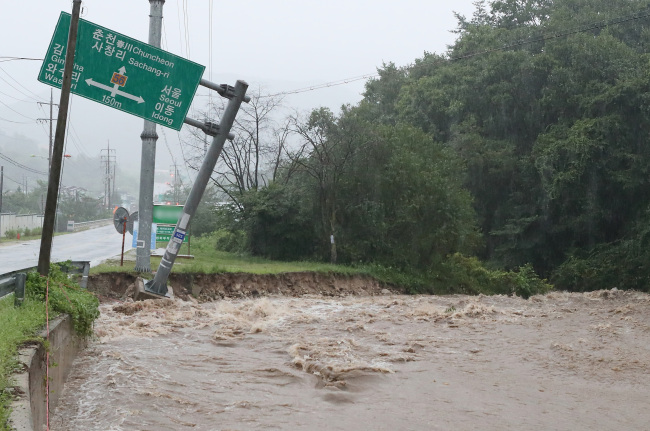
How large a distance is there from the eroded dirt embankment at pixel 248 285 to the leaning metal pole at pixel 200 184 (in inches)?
67.3

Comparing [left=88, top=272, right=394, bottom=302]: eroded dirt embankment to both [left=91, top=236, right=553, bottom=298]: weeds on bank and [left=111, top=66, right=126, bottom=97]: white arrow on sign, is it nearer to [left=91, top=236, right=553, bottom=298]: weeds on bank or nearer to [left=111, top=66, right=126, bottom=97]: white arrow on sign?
[left=91, top=236, right=553, bottom=298]: weeds on bank

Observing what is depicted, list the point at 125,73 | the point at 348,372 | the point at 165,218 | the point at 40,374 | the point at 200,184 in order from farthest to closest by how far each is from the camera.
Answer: the point at 165,218 → the point at 200,184 → the point at 125,73 → the point at 348,372 → the point at 40,374

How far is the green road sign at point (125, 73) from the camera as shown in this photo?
14.7 metres

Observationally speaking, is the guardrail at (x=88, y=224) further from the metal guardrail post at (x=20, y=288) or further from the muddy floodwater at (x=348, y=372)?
the metal guardrail post at (x=20, y=288)

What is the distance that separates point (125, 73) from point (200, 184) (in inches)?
134

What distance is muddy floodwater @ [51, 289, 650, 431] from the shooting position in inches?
349

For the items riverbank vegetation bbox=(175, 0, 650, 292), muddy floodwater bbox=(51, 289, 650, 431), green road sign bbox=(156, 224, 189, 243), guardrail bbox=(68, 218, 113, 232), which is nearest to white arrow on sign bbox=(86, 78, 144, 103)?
muddy floodwater bbox=(51, 289, 650, 431)

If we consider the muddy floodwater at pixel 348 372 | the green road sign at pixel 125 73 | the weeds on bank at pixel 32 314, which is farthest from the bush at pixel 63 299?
the green road sign at pixel 125 73

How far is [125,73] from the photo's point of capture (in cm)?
1562

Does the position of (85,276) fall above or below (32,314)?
below

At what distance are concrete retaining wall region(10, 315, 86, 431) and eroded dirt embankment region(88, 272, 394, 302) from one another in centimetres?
850

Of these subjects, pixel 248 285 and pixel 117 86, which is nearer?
pixel 117 86

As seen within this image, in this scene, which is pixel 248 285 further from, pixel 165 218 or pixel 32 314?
pixel 32 314

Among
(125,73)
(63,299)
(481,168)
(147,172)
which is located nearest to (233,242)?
(481,168)
